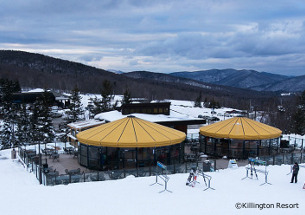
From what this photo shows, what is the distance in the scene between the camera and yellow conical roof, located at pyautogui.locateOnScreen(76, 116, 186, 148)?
19.9m

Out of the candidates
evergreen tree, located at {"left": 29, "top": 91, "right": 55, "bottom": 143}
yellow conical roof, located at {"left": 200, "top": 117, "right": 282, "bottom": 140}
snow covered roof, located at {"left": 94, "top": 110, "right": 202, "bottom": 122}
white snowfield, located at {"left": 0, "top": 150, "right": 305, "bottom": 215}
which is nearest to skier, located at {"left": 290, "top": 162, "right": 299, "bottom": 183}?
white snowfield, located at {"left": 0, "top": 150, "right": 305, "bottom": 215}

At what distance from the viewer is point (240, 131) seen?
80.7 feet

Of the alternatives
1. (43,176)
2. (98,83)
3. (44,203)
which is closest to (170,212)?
(44,203)

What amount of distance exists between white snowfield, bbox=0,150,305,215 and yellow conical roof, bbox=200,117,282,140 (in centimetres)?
659

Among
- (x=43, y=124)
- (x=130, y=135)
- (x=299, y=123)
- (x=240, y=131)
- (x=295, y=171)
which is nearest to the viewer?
(x=295, y=171)

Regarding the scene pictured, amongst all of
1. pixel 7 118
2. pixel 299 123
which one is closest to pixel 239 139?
pixel 299 123

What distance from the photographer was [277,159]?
21.3 meters

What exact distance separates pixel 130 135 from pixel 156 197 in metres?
7.77

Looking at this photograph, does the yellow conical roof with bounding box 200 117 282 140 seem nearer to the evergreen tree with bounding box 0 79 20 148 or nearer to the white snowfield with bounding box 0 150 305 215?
the white snowfield with bounding box 0 150 305 215

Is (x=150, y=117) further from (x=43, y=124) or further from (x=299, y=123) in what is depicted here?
(x=299, y=123)

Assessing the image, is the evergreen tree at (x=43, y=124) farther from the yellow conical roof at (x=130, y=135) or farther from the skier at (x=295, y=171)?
the skier at (x=295, y=171)

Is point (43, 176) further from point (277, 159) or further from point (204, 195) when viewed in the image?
point (277, 159)

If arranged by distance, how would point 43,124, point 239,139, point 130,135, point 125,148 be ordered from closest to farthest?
point 125,148, point 130,135, point 239,139, point 43,124

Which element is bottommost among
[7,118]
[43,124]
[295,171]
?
[7,118]
